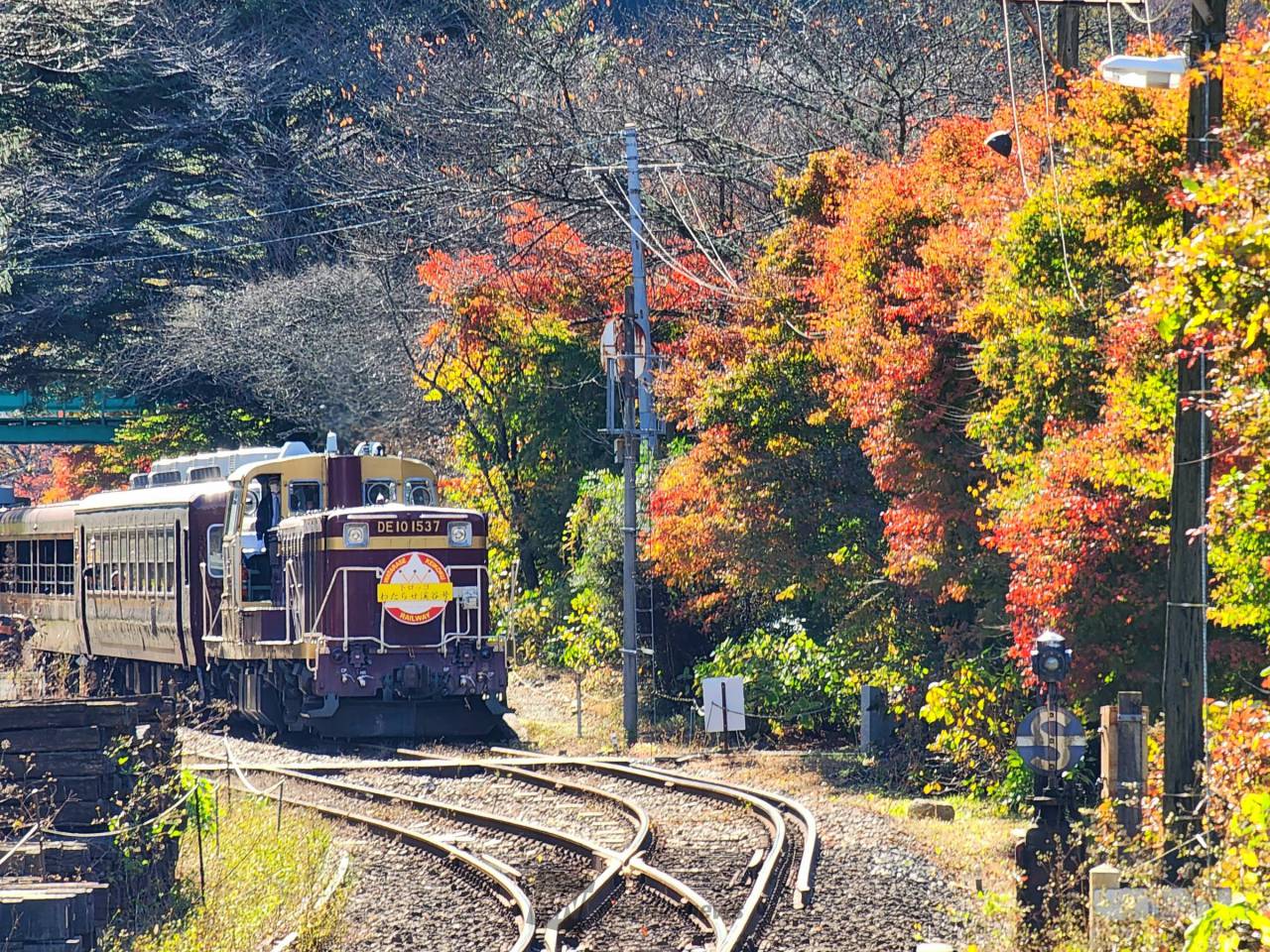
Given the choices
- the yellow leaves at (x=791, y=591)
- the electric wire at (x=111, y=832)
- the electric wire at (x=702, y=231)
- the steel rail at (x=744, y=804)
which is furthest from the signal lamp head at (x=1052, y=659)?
the electric wire at (x=702, y=231)

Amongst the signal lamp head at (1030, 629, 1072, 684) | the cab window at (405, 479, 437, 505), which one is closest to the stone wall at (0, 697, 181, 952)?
the signal lamp head at (1030, 629, 1072, 684)

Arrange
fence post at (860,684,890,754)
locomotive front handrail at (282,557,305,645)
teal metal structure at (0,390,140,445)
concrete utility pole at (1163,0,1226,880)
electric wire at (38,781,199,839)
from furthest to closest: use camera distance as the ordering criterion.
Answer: teal metal structure at (0,390,140,445)
locomotive front handrail at (282,557,305,645)
fence post at (860,684,890,754)
electric wire at (38,781,199,839)
concrete utility pole at (1163,0,1226,880)

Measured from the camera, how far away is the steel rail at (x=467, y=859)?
11828 millimetres

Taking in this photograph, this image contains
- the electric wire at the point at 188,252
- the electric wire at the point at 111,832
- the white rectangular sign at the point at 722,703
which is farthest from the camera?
the electric wire at the point at 188,252

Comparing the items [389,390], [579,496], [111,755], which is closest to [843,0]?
[389,390]

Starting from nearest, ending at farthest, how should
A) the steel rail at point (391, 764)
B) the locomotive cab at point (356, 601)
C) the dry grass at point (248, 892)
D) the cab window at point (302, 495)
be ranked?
the dry grass at point (248, 892)
the steel rail at point (391, 764)
the locomotive cab at point (356, 601)
the cab window at point (302, 495)

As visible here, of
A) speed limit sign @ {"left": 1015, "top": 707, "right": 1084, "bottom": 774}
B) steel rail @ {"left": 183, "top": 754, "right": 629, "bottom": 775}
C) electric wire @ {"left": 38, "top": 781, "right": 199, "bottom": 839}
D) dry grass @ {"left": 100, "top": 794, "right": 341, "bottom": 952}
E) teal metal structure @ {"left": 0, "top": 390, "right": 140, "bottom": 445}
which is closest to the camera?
dry grass @ {"left": 100, "top": 794, "right": 341, "bottom": 952}

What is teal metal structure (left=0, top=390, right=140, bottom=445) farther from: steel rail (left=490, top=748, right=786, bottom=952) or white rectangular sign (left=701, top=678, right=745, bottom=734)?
steel rail (left=490, top=748, right=786, bottom=952)

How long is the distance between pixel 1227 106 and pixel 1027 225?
3.24 m

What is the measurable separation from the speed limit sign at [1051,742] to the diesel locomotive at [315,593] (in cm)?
1055

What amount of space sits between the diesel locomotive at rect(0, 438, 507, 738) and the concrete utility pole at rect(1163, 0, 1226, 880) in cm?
1143

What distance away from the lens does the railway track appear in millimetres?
12188

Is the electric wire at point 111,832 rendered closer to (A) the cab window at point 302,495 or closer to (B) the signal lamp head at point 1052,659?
(B) the signal lamp head at point 1052,659

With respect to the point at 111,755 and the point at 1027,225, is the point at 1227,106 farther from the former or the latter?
the point at 111,755
